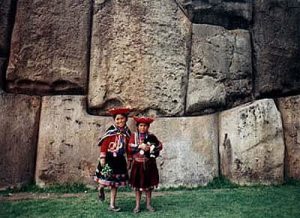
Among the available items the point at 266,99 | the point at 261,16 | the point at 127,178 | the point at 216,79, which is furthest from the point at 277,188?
the point at 261,16

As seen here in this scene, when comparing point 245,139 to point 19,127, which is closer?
point 19,127

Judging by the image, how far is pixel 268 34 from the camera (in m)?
5.64

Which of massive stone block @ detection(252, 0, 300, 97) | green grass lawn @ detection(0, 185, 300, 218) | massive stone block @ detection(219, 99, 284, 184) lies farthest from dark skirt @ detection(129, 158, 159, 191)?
massive stone block @ detection(252, 0, 300, 97)

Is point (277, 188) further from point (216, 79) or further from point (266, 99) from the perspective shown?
point (216, 79)

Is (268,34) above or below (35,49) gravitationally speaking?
above

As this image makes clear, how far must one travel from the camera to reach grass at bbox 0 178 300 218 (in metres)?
3.78

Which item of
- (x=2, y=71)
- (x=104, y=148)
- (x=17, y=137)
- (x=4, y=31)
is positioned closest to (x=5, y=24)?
(x=4, y=31)

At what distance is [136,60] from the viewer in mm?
5207

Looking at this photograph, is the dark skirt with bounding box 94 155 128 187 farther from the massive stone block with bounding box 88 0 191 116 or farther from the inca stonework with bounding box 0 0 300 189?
the massive stone block with bounding box 88 0 191 116

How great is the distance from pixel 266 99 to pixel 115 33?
2466mm

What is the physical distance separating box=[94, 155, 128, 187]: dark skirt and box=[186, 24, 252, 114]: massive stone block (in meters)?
1.70

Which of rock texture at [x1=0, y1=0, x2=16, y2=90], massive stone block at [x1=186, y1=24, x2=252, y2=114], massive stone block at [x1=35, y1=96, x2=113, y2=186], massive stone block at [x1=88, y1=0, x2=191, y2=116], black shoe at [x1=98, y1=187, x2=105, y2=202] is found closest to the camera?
black shoe at [x1=98, y1=187, x2=105, y2=202]

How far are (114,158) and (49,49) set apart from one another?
2031 mm

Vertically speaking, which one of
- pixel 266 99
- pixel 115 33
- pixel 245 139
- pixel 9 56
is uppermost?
pixel 115 33
